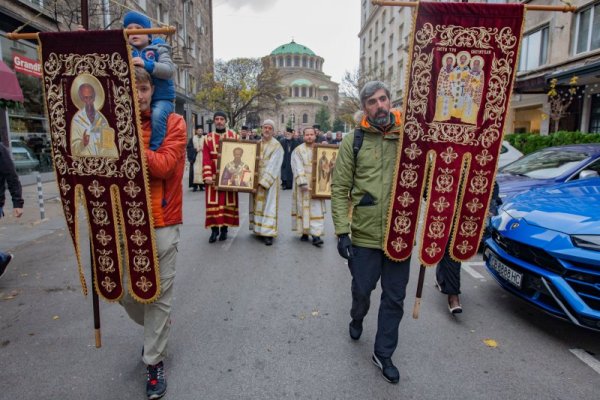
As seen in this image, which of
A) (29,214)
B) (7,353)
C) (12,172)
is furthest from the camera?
(29,214)

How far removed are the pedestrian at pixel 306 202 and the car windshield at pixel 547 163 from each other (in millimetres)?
3481

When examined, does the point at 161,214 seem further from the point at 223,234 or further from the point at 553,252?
the point at 223,234

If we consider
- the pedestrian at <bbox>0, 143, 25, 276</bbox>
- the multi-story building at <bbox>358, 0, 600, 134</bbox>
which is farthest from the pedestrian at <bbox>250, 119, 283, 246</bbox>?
the multi-story building at <bbox>358, 0, 600, 134</bbox>

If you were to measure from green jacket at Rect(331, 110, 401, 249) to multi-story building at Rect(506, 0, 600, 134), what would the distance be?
1346 centimetres

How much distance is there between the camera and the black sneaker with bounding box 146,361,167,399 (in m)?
2.70

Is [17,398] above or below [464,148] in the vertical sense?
below

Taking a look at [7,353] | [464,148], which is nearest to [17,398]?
[7,353]

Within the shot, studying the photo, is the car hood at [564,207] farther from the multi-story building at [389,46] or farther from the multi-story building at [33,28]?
the multi-story building at [389,46]

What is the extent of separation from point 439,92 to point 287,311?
2.56m

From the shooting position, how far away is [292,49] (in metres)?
104

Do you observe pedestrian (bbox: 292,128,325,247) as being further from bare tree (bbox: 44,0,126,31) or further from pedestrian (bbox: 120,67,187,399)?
bare tree (bbox: 44,0,126,31)

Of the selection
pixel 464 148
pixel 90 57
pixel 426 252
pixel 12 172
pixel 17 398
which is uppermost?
pixel 90 57

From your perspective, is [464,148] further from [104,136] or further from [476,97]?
[104,136]

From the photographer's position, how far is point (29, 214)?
9016 mm
